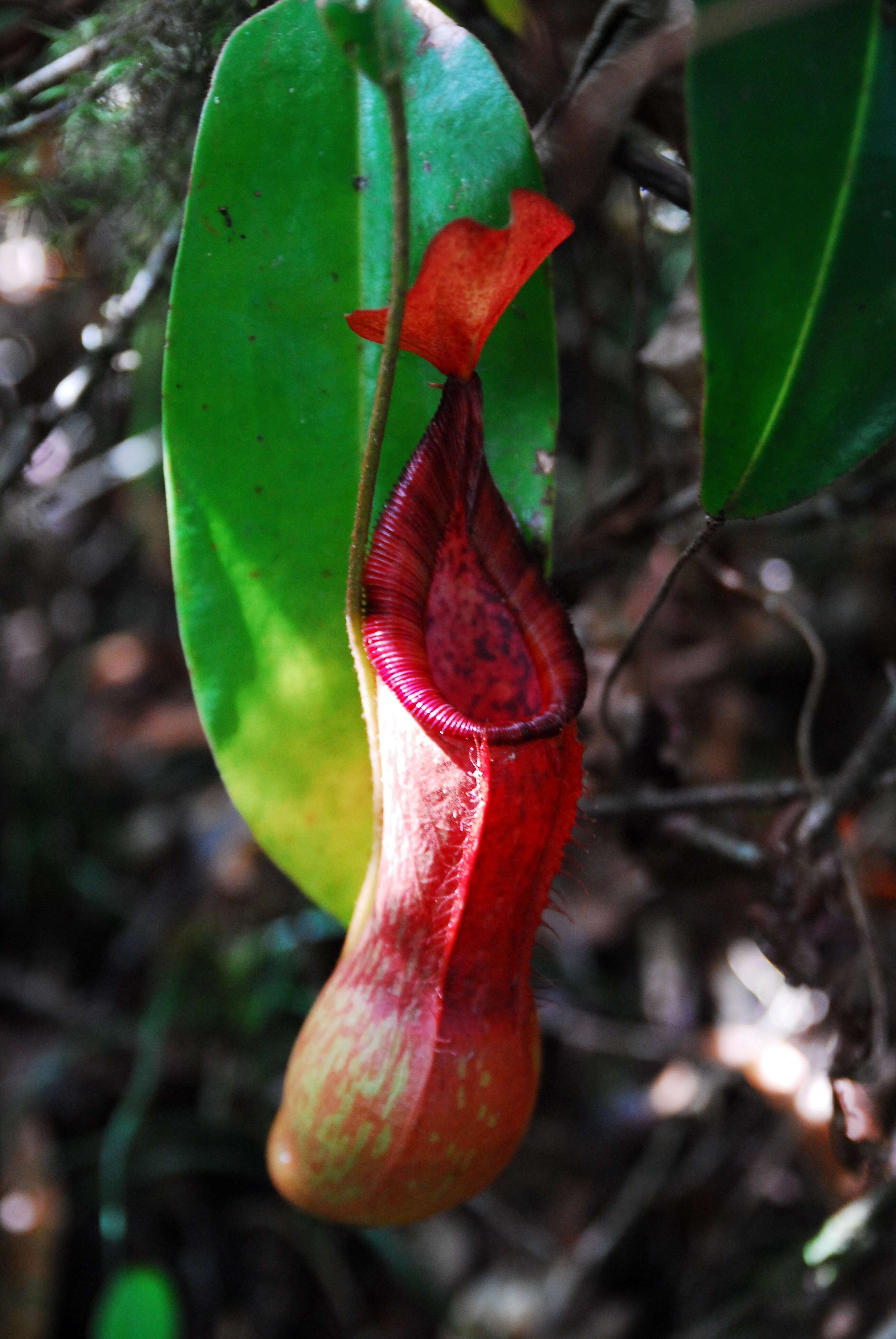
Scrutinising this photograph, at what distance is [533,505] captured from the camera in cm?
76

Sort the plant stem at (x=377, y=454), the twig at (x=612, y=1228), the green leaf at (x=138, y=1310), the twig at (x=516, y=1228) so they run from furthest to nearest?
the twig at (x=516, y=1228), the twig at (x=612, y=1228), the green leaf at (x=138, y=1310), the plant stem at (x=377, y=454)

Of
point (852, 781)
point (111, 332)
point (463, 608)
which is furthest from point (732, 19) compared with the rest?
point (111, 332)

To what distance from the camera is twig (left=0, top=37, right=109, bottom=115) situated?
Result: 34.3 inches

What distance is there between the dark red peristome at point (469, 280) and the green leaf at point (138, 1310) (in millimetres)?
1312

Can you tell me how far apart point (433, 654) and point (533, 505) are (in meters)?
0.15

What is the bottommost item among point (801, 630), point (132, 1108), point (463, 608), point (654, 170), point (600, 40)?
point (132, 1108)

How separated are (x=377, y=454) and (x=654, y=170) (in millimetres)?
447

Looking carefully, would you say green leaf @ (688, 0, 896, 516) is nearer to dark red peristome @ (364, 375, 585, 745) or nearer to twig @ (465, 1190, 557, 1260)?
dark red peristome @ (364, 375, 585, 745)

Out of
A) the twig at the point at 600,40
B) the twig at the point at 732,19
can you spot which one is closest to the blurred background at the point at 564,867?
the twig at the point at 600,40

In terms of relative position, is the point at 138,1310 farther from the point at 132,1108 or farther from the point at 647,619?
the point at 647,619

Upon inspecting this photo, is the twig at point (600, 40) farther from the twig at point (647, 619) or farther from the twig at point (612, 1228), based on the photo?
the twig at point (612, 1228)

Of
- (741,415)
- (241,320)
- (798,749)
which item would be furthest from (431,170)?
(798,749)

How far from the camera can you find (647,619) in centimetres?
80

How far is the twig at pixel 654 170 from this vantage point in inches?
31.2
